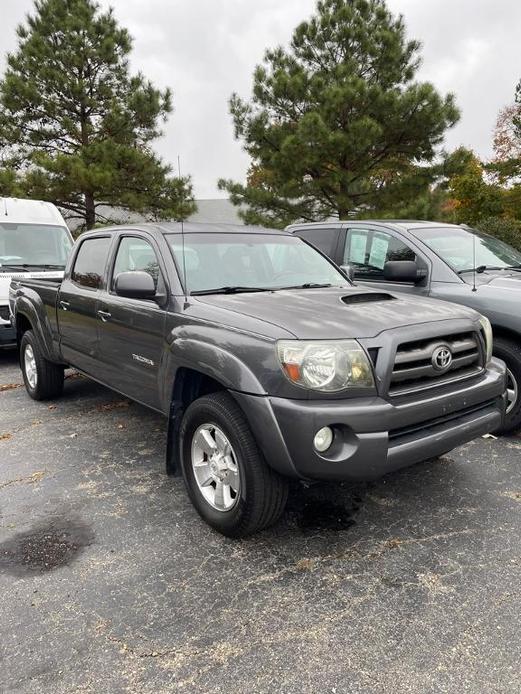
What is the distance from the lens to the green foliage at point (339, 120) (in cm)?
1470

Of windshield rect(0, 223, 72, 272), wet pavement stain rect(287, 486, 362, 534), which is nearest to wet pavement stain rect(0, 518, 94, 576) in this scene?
wet pavement stain rect(287, 486, 362, 534)

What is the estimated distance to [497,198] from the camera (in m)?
20.9

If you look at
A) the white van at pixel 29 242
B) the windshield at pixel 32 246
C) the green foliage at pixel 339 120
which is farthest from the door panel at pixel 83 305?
the green foliage at pixel 339 120

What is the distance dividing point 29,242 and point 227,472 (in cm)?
679

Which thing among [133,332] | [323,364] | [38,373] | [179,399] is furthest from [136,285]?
[38,373]

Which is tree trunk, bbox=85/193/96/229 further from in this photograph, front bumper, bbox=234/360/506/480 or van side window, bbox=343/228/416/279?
front bumper, bbox=234/360/506/480

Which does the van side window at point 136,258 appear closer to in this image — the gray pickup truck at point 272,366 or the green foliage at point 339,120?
the gray pickup truck at point 272,366

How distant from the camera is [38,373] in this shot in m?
5.70

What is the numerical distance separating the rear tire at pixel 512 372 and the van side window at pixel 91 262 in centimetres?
336

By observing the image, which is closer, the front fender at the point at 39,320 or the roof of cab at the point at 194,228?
the roof of cab at the point at 194,228

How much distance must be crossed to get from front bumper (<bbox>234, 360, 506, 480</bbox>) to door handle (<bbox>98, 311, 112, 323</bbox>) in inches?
72.0

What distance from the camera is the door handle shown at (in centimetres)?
414

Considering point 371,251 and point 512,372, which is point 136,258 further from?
point 512,372

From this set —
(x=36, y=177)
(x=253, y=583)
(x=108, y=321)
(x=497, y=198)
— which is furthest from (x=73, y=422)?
(x=497, y=198)
